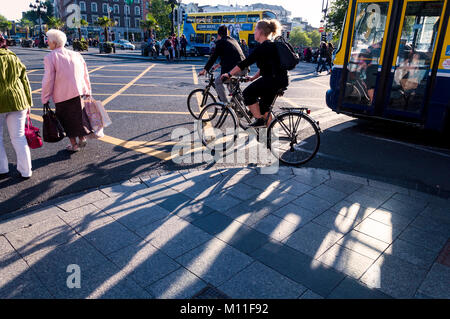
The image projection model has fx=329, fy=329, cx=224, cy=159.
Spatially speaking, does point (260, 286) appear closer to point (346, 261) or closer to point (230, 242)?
point (230, 242)

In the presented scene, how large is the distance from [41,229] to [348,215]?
9.99ft

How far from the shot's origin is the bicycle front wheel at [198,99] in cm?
634

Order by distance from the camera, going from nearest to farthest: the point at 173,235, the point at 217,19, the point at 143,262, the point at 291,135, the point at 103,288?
the point at 103,288 < the point at 143,262 < the point at 173,235 < the point at 291,135 < the point at 217,19

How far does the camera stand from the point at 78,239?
9.50ft

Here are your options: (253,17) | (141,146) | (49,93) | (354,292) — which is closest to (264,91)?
(141,146)

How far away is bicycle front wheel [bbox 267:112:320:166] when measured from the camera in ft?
15.3

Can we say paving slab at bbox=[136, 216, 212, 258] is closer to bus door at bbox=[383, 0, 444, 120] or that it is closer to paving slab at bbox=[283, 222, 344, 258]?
paving slab at bbox=[283, 222, 344, 258]

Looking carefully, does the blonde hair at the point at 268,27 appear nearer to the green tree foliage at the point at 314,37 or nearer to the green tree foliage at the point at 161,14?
the green tree foliage at the point at 161,14

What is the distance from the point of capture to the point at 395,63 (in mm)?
6367

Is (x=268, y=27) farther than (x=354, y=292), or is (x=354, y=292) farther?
(x=268, y=27)

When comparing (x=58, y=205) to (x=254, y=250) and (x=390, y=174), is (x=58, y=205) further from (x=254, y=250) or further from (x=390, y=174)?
(x=390, y=174)

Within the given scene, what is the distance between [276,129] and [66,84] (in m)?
2.99

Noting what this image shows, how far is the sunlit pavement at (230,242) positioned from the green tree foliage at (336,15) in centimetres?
3895

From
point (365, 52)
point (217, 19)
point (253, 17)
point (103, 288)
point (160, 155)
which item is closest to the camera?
point (103, 288)
